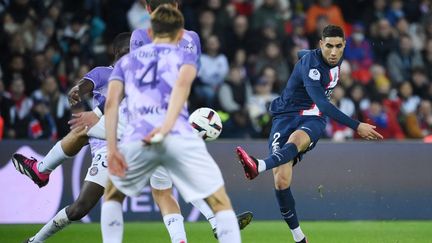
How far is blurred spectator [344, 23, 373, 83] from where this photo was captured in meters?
17.2

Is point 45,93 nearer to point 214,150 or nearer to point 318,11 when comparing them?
point 214,150

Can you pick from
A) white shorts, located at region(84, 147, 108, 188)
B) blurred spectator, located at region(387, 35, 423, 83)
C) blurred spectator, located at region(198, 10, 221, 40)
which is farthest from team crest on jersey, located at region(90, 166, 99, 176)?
blurred spectator, located at region(387, 35, 423, 83)

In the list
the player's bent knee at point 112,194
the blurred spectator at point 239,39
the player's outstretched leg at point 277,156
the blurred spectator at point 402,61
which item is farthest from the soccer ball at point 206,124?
the blurred spectator at point 402,61

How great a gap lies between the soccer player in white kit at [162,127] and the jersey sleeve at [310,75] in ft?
9.28

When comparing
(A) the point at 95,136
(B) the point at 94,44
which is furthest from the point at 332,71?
(B) the point at 94,44

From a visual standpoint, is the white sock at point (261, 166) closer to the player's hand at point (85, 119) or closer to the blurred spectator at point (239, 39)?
the player's hand at point (85, 119)

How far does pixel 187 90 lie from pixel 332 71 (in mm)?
3283

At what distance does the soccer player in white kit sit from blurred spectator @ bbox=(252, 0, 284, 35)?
33.5ft

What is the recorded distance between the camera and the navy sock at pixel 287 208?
930 centimetres

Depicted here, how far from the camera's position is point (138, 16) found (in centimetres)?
1588

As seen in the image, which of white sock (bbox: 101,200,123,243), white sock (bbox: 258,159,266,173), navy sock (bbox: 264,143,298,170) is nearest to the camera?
white sock (bbox: 101,200,123,243)

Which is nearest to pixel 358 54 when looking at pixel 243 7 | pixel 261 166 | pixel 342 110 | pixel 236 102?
pixel 342 110

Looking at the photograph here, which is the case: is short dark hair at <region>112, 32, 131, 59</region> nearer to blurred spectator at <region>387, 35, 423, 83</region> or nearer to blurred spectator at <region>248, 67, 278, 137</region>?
blurred spectator at <region>248, 67, 278, 137</region>

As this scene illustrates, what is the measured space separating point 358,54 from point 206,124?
885 cm
